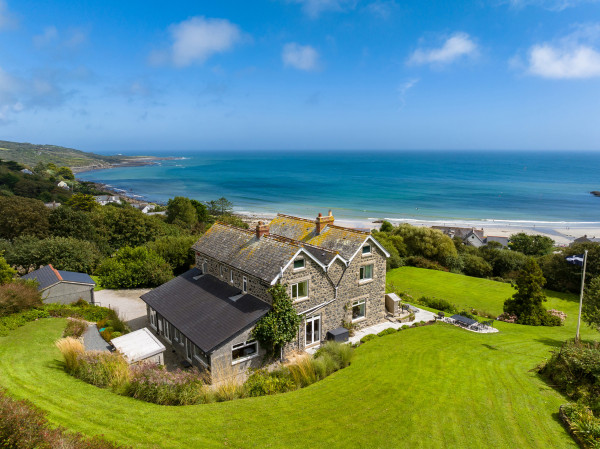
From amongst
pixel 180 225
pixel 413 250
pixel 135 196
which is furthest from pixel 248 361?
pixel 135 196

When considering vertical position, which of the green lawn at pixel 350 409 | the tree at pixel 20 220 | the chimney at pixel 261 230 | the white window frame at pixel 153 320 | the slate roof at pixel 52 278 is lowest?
the white window frame at pixel 153 320

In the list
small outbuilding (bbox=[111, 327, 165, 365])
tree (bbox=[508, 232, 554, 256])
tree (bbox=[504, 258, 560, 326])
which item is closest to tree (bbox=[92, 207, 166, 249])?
small outbuilding (bbox=[111, 327, 165, 365])

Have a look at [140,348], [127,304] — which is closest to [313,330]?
[140,348]

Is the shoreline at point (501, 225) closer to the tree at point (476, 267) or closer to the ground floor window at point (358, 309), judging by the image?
the tree at point (476, 267)

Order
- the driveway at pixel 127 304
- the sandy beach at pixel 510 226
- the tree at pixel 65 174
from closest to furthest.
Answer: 1. the driveway at pixel 127 304
2. the sandy beach at pixel 510 226
3. the tree at pixel 65 174

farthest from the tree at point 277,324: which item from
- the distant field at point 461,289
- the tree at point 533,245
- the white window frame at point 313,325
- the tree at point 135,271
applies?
the tree at point 533,245

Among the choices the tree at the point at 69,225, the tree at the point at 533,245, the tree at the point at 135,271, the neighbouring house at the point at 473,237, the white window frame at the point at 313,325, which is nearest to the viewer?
the white window frame at the point at 313,325

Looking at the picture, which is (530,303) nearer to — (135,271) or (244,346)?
(244,346)
